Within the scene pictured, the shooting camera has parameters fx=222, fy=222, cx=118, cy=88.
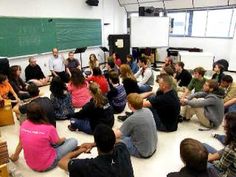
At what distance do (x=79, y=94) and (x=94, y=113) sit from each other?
49.9 inches

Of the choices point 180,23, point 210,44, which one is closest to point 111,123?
point 210,44

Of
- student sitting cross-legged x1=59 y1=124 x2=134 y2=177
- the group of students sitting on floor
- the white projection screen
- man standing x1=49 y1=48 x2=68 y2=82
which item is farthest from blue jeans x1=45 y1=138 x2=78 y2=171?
the white projection screen

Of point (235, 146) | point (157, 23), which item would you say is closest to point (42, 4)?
point (157, 23)

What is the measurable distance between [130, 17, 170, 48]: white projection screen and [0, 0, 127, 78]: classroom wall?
1697mm

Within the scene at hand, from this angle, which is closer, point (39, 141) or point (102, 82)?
point (39, 141)

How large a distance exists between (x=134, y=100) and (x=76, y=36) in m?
6.03

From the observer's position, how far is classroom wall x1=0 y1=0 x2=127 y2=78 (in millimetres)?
6096

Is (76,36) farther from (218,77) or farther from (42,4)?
(218,77)

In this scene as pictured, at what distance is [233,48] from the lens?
7379 millimetres

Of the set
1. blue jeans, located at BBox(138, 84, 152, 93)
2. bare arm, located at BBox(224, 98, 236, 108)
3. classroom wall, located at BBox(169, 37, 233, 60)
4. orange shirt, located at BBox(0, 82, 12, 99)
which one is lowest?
blue jeans, located at BBox(138, 84, 152, 93)

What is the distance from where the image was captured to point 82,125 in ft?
11.3

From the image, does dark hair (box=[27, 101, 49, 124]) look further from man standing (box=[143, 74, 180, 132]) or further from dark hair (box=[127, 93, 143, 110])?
man standing (box=[143, 74, 180, 132])

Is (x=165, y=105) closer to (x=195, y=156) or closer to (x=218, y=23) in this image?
(x=195, y=156)

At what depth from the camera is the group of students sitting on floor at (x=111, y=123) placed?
1568 millimetres
